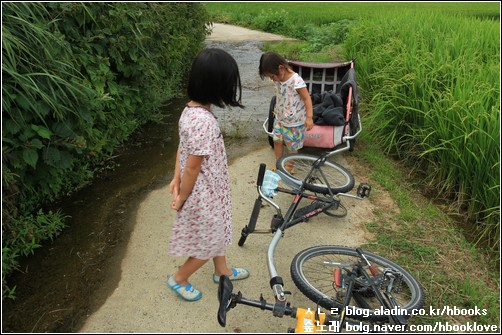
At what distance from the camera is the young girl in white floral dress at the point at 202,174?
2250 mm

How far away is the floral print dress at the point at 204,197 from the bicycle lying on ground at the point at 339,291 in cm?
37

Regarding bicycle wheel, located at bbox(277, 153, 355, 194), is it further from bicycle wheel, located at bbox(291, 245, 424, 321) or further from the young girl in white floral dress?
the young girl in white floral dress

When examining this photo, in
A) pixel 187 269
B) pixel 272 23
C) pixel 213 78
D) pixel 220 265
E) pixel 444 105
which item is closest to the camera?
pixel 213 78

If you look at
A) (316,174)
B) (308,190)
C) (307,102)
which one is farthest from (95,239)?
(307,102)

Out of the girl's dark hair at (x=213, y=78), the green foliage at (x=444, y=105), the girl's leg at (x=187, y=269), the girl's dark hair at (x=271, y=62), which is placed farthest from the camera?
the girl's dark hair at (x=271, y=62)

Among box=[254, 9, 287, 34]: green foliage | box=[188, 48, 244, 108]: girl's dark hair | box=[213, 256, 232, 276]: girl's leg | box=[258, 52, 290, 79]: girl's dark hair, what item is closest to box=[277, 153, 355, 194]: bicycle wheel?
box=[258, 52, 290, 79]: girl's dark hair

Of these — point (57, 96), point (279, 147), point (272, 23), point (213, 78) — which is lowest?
point (272, 23)

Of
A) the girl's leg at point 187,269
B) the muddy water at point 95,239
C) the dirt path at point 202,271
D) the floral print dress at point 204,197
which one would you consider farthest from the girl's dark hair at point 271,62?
the girl's leg at point 187,269

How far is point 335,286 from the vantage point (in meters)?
2.58

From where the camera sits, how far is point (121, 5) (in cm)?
413

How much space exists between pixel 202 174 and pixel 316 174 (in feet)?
5.81

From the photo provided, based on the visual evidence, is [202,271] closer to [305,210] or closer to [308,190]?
[305,210]

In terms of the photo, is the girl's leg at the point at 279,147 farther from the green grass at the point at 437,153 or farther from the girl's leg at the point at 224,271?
the girl's leg at the point at 224,271

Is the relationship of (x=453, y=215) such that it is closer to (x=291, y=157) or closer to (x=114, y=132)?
(x=291, y=157)
